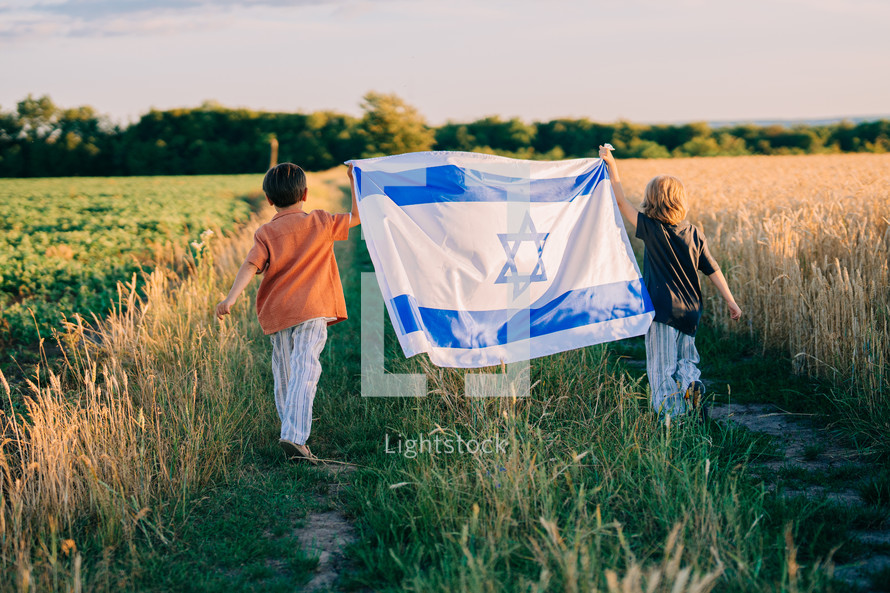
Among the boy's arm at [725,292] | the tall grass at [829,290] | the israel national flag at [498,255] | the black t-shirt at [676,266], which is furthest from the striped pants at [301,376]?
the tall grass at [829,290]

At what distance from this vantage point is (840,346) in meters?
5.40

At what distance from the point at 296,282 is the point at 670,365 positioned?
2.81 metres

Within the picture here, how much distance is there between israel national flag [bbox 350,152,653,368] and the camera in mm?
4727

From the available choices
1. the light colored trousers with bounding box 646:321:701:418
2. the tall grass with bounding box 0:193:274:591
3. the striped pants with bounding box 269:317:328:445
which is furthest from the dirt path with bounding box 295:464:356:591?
the light colored trousers with bounding box 646:321:701:418

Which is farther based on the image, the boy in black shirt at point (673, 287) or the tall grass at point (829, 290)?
the tall grass at point (829, 290)

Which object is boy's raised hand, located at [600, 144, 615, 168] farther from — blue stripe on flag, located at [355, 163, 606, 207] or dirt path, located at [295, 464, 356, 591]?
dirt path, located at [295, 464, 356, 591]

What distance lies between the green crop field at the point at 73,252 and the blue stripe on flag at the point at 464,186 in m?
3.75

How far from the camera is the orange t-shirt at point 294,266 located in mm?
4371

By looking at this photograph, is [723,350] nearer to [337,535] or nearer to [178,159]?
[337,535]

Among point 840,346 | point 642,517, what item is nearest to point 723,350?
point 840,346

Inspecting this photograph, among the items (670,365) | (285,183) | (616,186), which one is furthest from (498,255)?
(285,183)

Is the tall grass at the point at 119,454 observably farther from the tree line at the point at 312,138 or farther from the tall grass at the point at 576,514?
the tree line at the point at 312,138

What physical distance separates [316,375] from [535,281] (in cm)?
181

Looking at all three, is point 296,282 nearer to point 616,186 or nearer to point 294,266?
point 294,266
